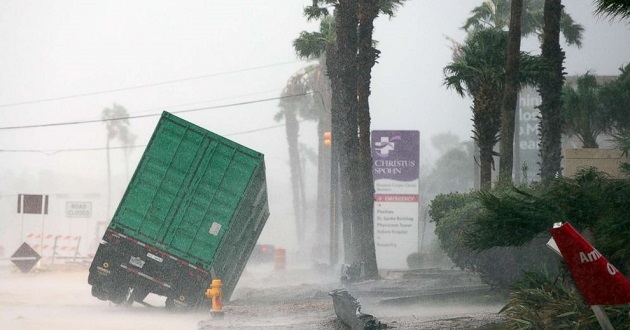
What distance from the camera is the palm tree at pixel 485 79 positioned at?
3294 cm

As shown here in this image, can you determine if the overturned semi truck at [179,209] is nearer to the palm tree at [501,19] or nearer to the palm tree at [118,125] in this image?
the palm tree at [501,19]

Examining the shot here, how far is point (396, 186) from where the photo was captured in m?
41.5

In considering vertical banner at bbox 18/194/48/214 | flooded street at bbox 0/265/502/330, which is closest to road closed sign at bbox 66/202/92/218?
vertical banner at bbox 18/194/48/214

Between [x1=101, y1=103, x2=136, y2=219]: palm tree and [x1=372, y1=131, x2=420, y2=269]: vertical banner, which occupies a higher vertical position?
[x1=101, y1=103, x2=136, y2=219]: palm tree

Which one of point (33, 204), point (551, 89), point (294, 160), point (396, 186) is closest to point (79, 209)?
point (33, 204)

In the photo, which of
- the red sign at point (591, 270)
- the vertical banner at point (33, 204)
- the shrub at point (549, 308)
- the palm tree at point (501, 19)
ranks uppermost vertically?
the palm tree at point (501, 19)

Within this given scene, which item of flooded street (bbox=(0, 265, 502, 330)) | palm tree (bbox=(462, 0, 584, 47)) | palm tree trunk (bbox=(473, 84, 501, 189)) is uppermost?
palm tree (bbox=(462, 0, 584, 47))

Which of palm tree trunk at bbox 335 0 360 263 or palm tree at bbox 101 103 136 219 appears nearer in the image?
palm tree trunk at bbox 335 0 360 263

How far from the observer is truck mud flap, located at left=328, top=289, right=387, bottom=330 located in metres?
16.5

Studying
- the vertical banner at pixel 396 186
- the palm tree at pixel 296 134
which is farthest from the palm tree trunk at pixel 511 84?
the palm tree at pixel 296 134

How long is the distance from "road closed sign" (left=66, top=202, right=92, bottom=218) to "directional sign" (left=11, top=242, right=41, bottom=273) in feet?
53.4

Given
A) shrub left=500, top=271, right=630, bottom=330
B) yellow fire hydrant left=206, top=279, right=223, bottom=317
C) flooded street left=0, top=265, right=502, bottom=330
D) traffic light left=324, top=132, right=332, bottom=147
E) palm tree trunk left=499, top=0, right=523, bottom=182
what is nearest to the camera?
shrub left=500, top=271, right=630, bottom=330

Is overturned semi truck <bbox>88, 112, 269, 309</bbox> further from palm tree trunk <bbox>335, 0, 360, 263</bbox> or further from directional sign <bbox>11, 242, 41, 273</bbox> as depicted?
directional sign <bbox>11, 242, 41, 273</bbox>

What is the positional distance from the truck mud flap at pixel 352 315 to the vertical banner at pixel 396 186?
65.9 ft
